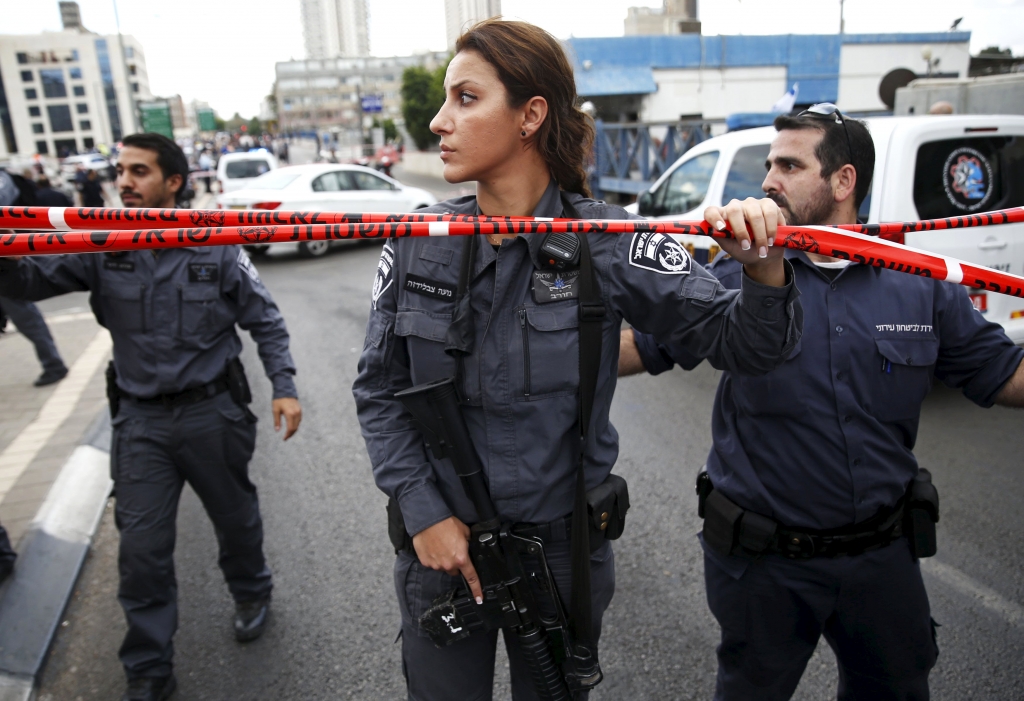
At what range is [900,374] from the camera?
186 centimetres

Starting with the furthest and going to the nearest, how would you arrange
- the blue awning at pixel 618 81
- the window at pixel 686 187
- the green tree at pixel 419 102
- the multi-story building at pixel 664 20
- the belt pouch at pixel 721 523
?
the green tree at pixel 419 102, the multi-story building at pixel 664 20, the blue awning at pixel 618 81, the window at pixel 686 187, the belt pouch at pixel 721 523

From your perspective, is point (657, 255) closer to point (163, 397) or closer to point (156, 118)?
point (163, 397)

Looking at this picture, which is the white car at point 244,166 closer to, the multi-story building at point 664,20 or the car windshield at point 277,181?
the car windshield at point 277,181

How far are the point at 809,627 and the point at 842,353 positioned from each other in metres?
0.75

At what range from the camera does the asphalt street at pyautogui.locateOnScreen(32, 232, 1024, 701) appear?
274 centimetres

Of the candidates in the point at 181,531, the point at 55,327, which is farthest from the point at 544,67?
the point at 55,327

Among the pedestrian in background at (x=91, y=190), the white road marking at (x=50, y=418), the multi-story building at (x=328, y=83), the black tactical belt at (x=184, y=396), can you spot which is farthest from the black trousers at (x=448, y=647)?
the multi-story building at (x=328, y=83)

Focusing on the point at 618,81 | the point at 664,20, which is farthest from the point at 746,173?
the point at 664,20

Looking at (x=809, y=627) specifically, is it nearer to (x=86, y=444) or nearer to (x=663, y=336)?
(x=663, y=336)

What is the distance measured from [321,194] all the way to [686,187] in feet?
26.8

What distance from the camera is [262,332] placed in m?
3.11

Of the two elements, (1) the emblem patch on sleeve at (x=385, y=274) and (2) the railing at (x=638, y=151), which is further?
(2) the railing at (x=638, y=151)

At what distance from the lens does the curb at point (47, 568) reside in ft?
9.35

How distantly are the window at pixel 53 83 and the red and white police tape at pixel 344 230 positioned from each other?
401ft
